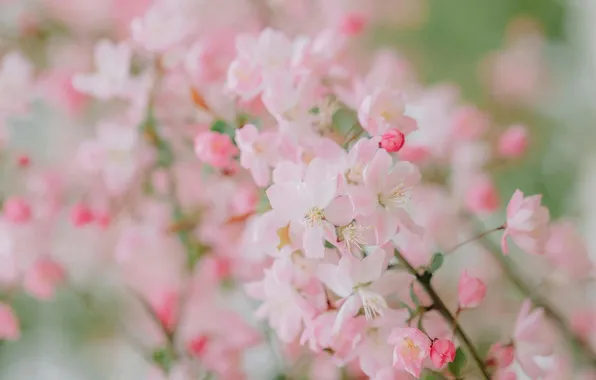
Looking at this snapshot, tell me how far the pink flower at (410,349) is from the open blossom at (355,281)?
0.03 m

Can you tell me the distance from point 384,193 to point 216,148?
0.46 ft

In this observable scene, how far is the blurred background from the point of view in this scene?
106cm

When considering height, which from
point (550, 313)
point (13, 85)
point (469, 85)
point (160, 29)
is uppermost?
point (160, 29)

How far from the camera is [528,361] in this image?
551mm

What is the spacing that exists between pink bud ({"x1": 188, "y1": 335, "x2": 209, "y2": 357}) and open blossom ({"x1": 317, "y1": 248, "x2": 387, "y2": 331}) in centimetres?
24

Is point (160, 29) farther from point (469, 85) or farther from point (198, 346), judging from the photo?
point (469, 85)

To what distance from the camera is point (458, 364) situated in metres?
0.52

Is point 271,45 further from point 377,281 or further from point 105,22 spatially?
point 105,22

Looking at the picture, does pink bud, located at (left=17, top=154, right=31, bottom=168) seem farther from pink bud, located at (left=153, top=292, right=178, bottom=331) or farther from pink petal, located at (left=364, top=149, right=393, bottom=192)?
pink petal, located at (left=364, top=149, right=393, bottom=192)

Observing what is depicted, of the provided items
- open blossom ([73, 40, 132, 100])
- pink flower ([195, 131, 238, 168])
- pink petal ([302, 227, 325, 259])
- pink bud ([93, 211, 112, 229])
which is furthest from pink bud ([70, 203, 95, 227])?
pink petal ([302, 227, 325, 259])

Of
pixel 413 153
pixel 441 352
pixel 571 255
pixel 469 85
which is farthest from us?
pixel 469 85

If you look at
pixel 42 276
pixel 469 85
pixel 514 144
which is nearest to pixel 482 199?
pixel 514 144

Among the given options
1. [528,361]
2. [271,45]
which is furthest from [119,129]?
[528,361]

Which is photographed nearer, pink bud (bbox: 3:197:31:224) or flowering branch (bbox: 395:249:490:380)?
flowering branch (bbox: 395:249:490:380)
